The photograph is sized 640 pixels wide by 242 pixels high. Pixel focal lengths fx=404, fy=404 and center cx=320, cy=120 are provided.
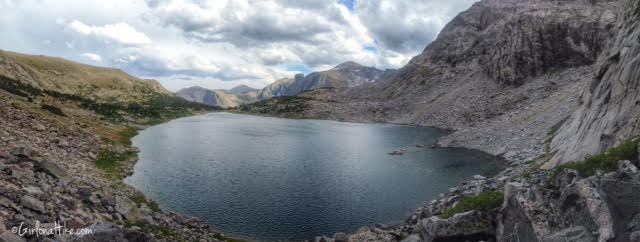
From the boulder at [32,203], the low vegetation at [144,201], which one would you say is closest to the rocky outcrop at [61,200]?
the boulder at [32,203]

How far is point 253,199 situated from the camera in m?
54.6

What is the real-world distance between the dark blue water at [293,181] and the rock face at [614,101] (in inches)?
768

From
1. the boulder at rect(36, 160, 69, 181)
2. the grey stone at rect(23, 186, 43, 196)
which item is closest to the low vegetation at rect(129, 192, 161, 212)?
the boulder at rect(36, 160, 69, 181)

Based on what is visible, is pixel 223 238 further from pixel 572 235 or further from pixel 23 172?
pixel 572 235

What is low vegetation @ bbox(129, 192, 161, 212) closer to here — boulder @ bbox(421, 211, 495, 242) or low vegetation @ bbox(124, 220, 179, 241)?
low vegetation @ bbox(124, 220, 179, 241)

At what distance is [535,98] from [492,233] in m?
133

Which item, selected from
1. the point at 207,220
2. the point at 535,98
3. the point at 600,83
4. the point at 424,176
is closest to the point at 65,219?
the point at 207,220

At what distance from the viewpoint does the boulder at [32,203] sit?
26.0 meters

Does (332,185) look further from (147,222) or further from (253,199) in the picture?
(147,222)

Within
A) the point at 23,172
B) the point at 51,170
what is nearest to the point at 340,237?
the point at 51,170

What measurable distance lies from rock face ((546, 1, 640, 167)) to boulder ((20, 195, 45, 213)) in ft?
160

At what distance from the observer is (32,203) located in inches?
1043

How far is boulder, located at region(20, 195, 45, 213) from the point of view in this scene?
26028mm

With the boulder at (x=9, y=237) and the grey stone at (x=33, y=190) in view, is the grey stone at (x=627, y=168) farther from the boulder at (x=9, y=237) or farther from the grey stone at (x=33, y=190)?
the grey stone at (x=33, y=190)
